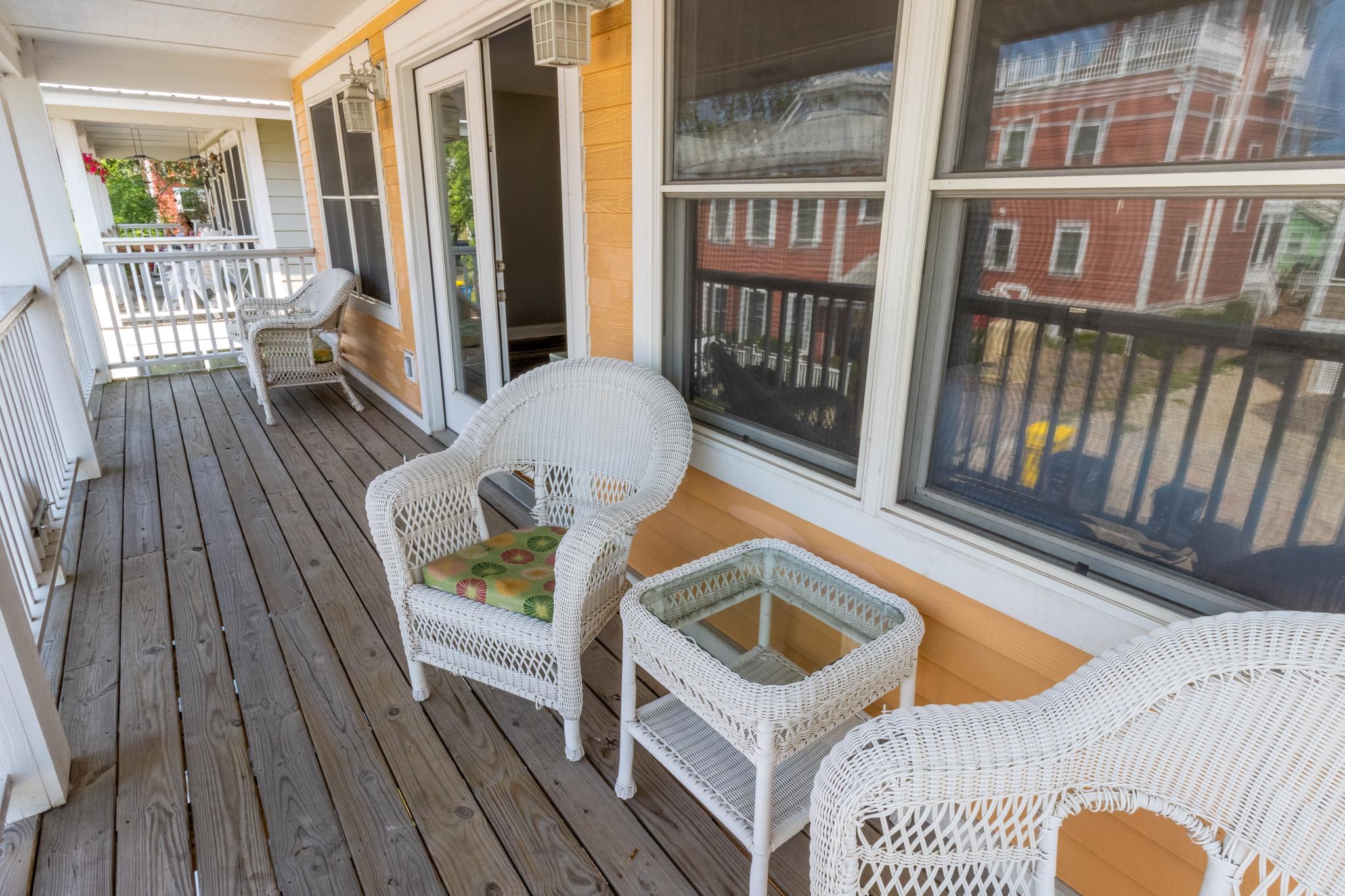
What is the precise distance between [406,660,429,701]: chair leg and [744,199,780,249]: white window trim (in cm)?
151

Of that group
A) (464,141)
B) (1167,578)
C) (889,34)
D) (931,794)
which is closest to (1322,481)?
(1167,578)

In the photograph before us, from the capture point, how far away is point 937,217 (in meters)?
1.36

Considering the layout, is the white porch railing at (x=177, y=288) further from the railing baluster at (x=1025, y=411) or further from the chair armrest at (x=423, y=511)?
the railing baluster at (x=1025, y=411)

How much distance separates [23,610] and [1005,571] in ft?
7.47

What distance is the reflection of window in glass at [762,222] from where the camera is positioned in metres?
1.77

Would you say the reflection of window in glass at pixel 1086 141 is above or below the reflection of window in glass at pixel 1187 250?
above

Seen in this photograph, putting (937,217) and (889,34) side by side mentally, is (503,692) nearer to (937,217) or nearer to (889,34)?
(937,217)

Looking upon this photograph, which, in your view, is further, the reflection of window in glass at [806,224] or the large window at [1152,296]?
the reflection of window in glass at [806,224]

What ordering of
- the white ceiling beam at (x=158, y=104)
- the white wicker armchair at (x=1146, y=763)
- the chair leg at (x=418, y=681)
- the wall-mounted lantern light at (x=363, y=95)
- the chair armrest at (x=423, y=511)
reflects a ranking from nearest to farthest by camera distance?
the white wicker armchair at (x=1146, y=763), the chair armrest at (x=423, y=511), the chair leg at (x=418, y=681), the wall-mounted lantern light at (x=363, y=95), the white ceiling beam at (x=158, y=104)

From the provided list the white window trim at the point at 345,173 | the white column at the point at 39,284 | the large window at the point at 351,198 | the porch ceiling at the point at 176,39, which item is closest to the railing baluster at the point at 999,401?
the white window trim at the point at 345,173

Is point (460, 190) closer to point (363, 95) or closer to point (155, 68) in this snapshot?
point (363, 95)

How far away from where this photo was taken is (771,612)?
1733 mm

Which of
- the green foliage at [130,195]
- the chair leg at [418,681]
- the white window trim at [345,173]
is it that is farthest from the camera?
the green foliage at [130,195]

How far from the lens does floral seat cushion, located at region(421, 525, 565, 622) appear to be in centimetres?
178
